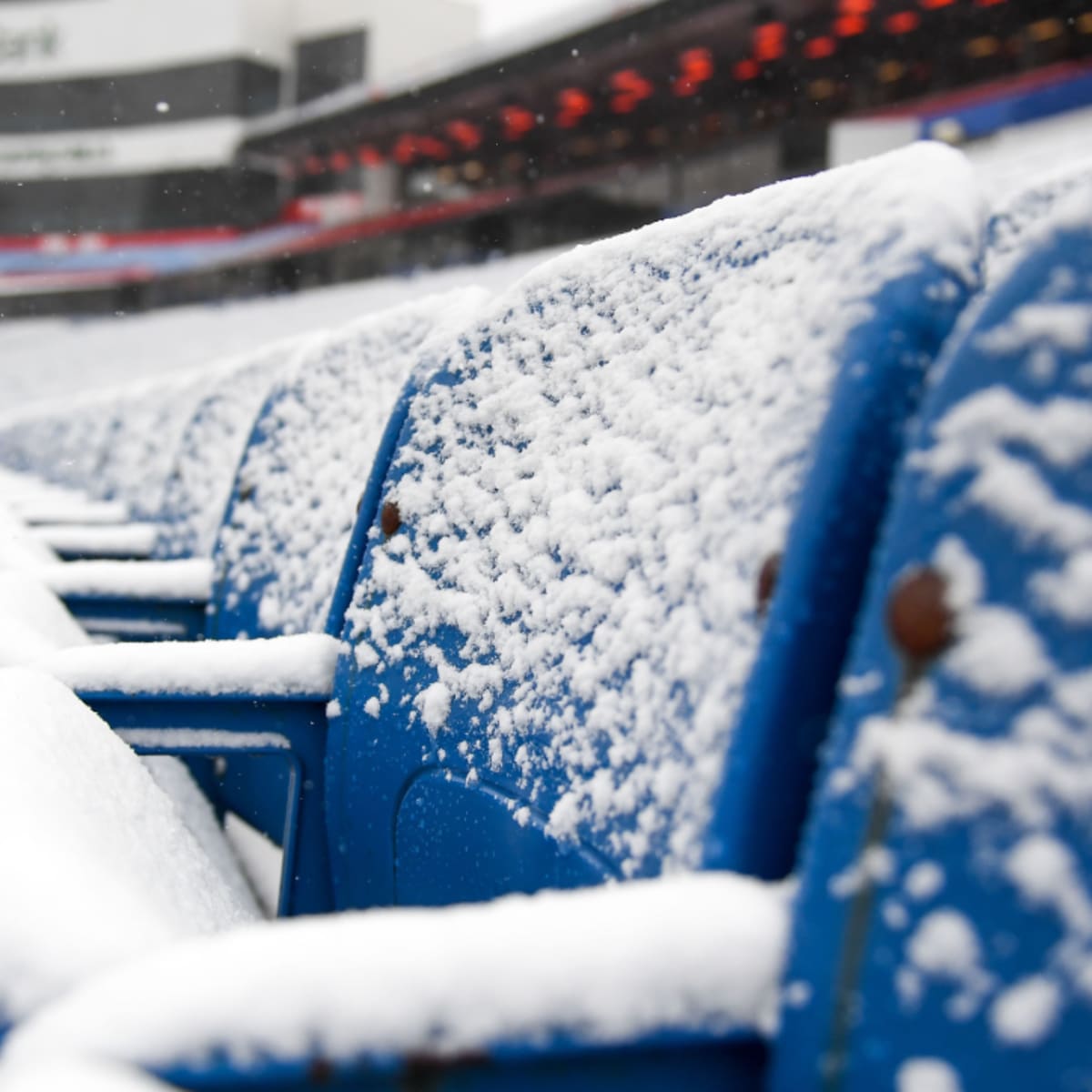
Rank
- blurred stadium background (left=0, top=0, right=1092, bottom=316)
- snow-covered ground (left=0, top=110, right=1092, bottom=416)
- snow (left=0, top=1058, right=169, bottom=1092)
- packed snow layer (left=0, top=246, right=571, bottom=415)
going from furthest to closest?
blurred stadium background (left=0, top=0, right=1092, bottom=316), packed snow layer (left=0, top=246, right=571, bottom=415), snow-covered ground (left=0, top=110, right=1092, bottom=416), snow (left=0, top=1058, right=169, bottom=1092)

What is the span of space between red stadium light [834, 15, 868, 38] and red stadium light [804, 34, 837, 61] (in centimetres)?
19

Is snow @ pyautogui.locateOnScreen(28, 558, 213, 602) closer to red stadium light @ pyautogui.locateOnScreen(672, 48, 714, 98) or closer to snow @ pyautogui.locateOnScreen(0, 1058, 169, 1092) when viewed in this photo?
snow @ pyautogui.locateOnScreen(0, 1058, 169, 1092)

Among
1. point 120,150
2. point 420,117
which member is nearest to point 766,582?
point 420,117

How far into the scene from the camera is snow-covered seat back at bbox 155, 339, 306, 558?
1617 millimetres

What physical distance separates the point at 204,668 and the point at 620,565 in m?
0.38

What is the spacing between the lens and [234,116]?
2061cm

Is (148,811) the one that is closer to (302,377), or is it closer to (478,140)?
(302,377)

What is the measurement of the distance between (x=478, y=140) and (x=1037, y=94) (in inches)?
471

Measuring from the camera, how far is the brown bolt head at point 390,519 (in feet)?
2.60

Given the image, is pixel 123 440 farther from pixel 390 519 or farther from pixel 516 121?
pixel 516 121

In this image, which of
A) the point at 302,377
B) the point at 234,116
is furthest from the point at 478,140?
the point at 302,377

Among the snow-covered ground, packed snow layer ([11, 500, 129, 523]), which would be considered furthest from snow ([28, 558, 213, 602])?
the snow-covered ground

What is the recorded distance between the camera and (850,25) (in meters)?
12.4

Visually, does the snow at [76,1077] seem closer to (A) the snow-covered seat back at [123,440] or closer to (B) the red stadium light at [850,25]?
(A) the snow-covered seat back at [123,440]
